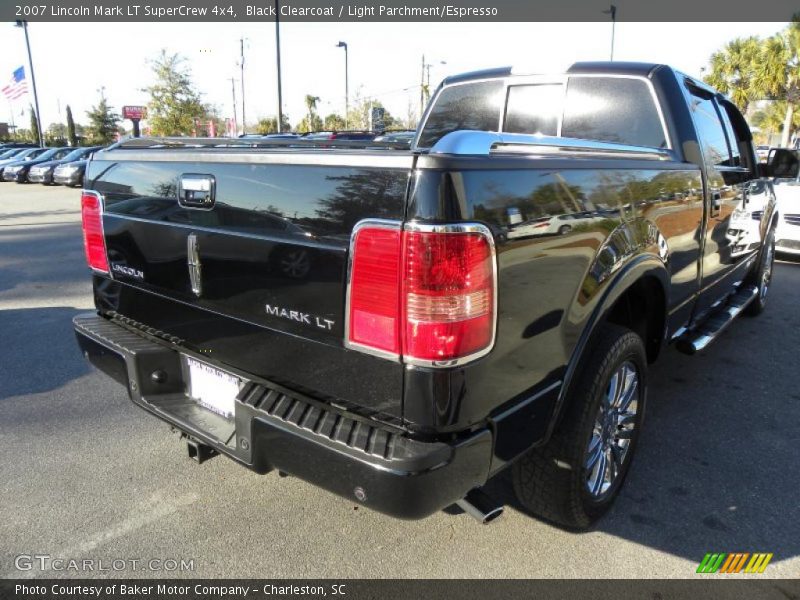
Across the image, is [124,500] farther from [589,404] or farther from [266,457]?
[589,404]

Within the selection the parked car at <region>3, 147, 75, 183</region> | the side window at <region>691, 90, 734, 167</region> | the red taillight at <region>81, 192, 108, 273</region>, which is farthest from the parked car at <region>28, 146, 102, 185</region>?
the side window at <region>691, 90, 734, 167</region>

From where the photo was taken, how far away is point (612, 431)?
8.64 ft

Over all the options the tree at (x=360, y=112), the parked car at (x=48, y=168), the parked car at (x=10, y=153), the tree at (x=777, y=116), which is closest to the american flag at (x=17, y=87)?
the parked car at (x=10, y=153)

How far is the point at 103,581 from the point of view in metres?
2.24

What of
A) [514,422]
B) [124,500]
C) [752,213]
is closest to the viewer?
[514,422]

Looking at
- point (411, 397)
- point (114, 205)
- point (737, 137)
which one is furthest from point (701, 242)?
point (114, 205)

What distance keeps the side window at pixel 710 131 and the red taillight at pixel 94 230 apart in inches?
128

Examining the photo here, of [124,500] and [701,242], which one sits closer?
[124,500]

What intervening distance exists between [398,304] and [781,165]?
4.81 metres

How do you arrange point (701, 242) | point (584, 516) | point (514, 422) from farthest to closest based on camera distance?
point (701, 242) → point (584, 516) → point (514, 422)

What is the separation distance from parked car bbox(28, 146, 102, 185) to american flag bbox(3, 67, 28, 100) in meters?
11.8

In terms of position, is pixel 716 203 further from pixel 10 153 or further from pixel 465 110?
pixel 10 153

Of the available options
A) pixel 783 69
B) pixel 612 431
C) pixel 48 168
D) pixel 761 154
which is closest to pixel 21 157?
pixel 48 168

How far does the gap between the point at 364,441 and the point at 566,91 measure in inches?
106
